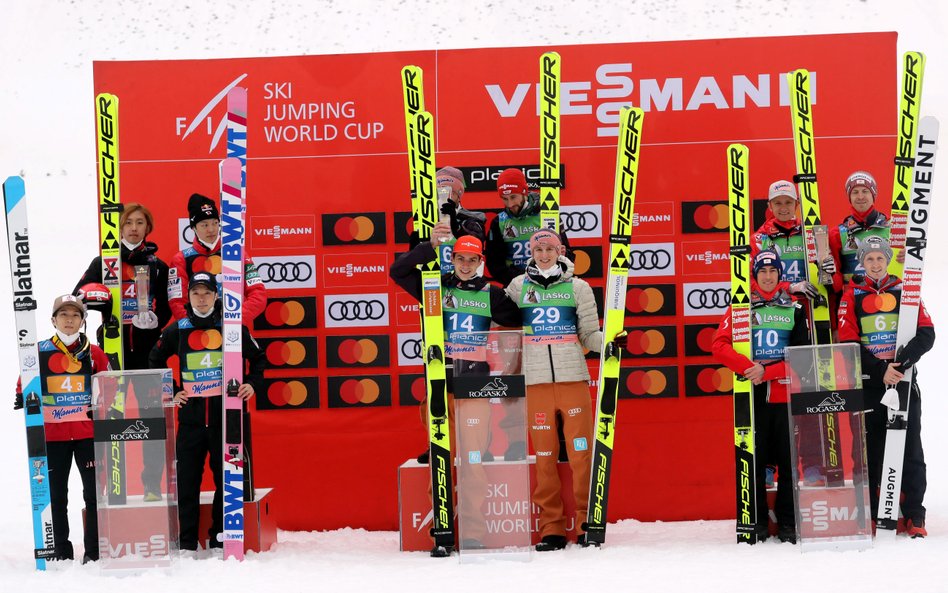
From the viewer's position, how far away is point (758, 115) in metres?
6.32

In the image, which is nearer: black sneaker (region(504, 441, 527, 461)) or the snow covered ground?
black sneaker (region(504, 441, 527, 461))

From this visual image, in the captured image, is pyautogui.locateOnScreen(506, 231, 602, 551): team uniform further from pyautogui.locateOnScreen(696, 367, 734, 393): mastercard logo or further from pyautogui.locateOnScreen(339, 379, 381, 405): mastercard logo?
pyautogui.locateOnScreen(339, 379, 381, 405): mastercard logo

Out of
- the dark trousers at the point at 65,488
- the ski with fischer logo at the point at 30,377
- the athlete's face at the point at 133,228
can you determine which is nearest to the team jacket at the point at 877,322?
the athlete's face at the point at 133,228

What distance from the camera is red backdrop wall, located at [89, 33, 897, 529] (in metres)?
6.33

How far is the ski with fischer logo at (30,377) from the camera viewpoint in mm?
5137

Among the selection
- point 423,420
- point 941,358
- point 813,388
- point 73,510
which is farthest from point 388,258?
point 941,358

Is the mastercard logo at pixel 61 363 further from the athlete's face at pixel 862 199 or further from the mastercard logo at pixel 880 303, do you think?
the athlete's face at pixel 862 199

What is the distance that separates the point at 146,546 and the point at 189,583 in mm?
350

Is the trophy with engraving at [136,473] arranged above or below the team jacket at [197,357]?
below

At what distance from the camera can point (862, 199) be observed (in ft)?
18.3

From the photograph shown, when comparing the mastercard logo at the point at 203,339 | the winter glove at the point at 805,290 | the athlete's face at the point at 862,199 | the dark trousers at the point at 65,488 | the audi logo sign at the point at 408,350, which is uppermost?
the athlete's face at the point at 862,199

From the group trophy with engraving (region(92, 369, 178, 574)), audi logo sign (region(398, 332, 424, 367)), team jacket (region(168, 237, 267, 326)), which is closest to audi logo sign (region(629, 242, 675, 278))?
audi logo sign (region(398, 332, 424, 367))

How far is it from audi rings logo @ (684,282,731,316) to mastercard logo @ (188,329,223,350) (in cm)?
275

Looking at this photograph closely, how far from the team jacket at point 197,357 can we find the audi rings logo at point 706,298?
2595mm
